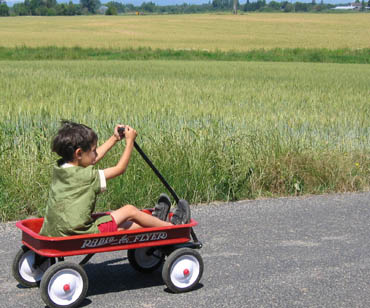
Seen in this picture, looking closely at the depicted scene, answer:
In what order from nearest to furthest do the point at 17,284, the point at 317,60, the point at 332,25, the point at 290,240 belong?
the point at 17,284 < the point at 290,240 < the point at 317,60 < the point at 332,25

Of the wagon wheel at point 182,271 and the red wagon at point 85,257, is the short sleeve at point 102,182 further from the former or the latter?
the wagon wheel at point 182,271

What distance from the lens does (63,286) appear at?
371 centimetres

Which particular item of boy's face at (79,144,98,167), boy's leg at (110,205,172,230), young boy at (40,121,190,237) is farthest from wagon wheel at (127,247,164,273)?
boy's face at (79,144,98,167)

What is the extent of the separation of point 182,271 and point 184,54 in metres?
39.3

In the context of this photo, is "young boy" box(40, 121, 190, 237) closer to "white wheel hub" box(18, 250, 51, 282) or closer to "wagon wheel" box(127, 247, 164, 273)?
"white wheel hub" box(18, 250, 51, 282)

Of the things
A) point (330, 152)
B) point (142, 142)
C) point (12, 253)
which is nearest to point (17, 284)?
point (12, 253)

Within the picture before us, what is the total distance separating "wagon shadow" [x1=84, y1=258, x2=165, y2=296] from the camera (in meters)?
4.12

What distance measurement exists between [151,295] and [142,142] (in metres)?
3.17

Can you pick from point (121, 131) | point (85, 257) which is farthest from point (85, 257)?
point (121, 131)

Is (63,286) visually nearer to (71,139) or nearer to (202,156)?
(71,139)

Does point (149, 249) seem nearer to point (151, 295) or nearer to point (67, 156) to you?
point (151, 295)

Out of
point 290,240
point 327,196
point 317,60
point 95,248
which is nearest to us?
point 95,248

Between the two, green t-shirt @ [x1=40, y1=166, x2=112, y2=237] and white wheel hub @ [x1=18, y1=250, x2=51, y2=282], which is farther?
white wheel hub @ [x1=18, y1=250, x2=51, y2=282]

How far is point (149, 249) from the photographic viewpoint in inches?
174
